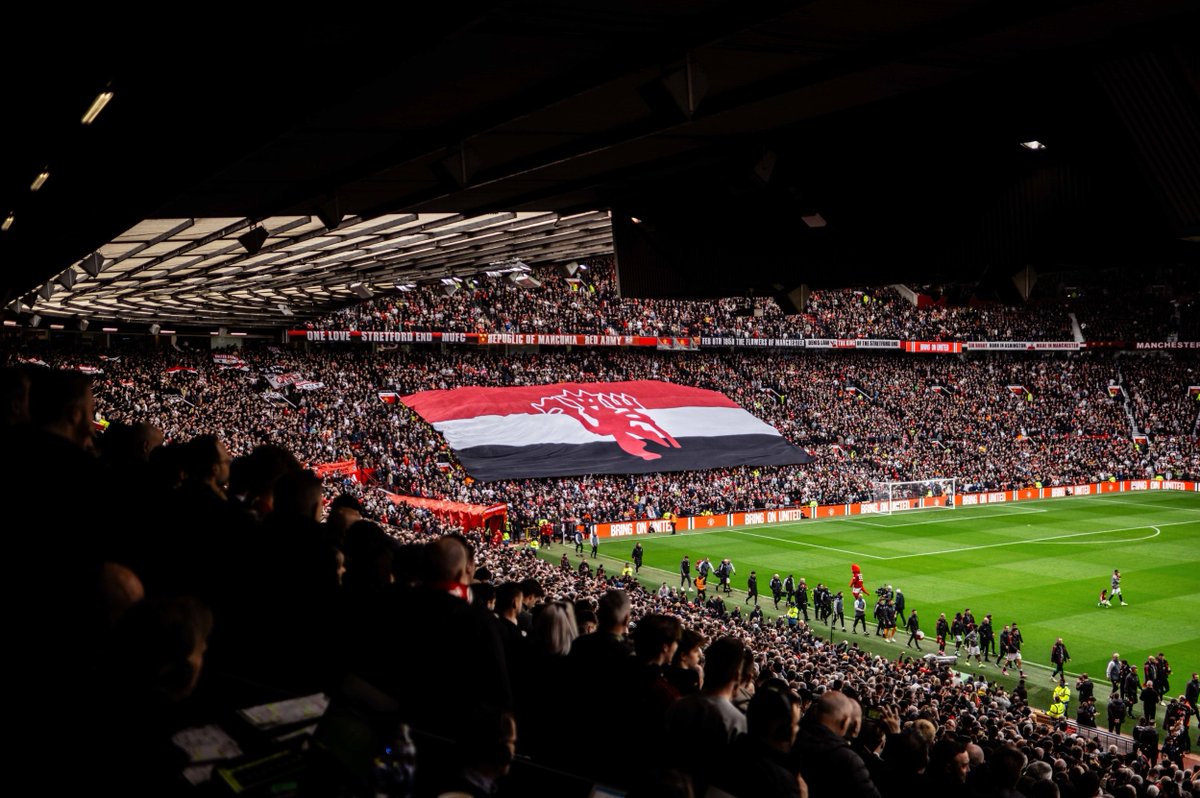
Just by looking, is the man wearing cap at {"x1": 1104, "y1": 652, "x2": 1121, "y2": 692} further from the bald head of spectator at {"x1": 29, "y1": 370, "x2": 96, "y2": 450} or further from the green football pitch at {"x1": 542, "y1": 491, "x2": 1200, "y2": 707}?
the bald head of spectator at {"x1": 29, "y1": 370, "x2": 96, "y2": 450}

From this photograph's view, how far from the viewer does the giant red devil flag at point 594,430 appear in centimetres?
4659

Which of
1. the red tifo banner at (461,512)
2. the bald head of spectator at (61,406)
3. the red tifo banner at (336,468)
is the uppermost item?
the bald head of spectator at (61,406)

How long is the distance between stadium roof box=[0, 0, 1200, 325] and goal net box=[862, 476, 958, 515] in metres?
44.0

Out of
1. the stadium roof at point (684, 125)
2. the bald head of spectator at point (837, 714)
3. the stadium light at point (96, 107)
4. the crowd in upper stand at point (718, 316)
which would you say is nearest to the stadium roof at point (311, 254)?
the stadium roof at point (684, 125)

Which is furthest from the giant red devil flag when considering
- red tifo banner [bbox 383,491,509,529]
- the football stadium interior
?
the football stadium interior

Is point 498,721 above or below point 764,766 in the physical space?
above

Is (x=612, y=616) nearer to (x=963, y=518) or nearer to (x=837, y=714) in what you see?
(x=837, y=714)

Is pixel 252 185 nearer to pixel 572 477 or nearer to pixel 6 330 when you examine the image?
pixel 572 477

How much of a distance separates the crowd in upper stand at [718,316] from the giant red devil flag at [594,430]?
6332 mm

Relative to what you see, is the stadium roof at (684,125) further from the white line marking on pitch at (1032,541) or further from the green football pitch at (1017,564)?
the white line marking on pitch at (1032,541)

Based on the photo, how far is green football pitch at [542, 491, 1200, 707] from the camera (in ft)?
89.4

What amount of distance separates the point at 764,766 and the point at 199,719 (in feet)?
7.42

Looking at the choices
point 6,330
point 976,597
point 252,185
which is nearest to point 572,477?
point 976,597

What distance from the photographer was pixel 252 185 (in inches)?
344
